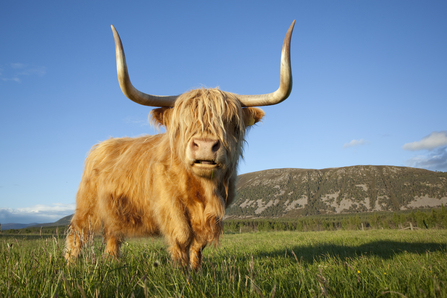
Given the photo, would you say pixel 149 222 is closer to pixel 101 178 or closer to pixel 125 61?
pixel 101 178

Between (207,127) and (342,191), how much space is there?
7036 inches

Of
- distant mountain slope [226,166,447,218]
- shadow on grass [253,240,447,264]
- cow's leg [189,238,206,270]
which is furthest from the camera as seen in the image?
distant mountain slope [226,166,447,218]

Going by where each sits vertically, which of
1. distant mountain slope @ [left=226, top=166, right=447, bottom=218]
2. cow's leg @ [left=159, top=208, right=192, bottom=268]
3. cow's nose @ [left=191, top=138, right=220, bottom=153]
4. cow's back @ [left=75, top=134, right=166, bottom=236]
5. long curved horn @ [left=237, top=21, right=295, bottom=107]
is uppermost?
long curved horn @ [left=237, top=21, right=295, bottom=107]

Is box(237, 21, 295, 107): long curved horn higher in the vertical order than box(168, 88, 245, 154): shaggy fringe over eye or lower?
higher

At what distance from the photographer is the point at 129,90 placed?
3.73 meters

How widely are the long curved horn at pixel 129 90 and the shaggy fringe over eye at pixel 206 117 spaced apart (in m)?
0.30

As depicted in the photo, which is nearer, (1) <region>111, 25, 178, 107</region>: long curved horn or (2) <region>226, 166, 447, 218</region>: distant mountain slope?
(1) <region>111, 25, 178, 107</region>: long curved horn

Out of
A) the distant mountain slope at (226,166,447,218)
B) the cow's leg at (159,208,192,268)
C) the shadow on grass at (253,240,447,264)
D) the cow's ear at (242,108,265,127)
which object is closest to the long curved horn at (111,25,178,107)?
the cow's ear at (242,108,265,127)

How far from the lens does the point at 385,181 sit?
16100 centimetres

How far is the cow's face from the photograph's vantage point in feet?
10.4

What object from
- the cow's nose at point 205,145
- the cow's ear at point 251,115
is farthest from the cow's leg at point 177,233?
the cow's ear at point 251,115

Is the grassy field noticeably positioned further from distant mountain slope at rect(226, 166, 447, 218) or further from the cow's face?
distant mountain slope at rect(226, 166, 447, 218)

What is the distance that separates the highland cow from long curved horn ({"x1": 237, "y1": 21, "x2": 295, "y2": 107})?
1 cm

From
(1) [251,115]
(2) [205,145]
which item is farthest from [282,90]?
(2) [205,145]
